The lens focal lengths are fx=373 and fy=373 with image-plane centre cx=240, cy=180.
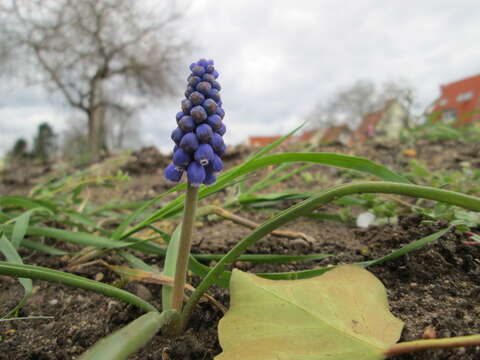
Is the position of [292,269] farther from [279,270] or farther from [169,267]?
[169,267]

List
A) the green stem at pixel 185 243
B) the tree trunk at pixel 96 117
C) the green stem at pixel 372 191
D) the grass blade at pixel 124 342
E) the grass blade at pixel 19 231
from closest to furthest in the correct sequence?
1. the grass blade at pixel 124 342
2. the green stem at pixel 372 191
3. the green stem at pixel 185 243
4. the grass blade at pixel 19 231
5. the tree trunk at pixel 96 117

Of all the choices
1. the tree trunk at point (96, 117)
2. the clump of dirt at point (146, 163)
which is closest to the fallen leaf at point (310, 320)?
the clump of dirt at point (146, 163)

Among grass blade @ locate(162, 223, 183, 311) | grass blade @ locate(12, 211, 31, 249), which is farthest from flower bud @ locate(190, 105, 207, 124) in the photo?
grass blade @ locate(12, 211, 31, 249)

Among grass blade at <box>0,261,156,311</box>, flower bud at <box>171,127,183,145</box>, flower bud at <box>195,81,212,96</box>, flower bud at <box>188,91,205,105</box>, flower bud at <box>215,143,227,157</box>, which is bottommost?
grass blade at <box>0,261,156,311</box>

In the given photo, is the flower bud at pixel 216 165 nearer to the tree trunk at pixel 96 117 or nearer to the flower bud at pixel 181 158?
the flower bud at pixel 181 158

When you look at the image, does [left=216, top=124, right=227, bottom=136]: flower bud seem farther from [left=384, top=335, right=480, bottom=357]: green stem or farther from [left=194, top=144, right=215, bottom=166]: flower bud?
[left=384, top=335, right=480, bottom=357]: green stem
